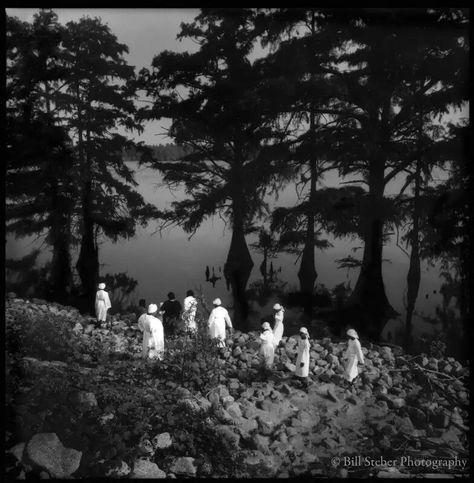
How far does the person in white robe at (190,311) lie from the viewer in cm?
662

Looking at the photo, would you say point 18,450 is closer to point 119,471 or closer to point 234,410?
point 119,471

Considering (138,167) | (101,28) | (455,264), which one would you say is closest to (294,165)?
(138,167)

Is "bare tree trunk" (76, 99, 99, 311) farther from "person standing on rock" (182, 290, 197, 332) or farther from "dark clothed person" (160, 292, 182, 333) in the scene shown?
"person standing on rock" (182, 290, 197, 332)

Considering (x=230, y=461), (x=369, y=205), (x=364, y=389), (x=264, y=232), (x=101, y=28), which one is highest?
(x=101, y=28)

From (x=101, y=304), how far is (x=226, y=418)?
3352 millimetres

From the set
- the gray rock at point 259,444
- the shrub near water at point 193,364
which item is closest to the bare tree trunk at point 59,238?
the shrub near water at point 193,364

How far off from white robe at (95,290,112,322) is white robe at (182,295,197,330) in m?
1.52

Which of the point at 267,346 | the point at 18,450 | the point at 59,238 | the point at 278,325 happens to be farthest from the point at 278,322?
the point at 59,238

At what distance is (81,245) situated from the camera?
7504mm

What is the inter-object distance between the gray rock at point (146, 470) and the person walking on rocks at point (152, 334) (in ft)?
6.46

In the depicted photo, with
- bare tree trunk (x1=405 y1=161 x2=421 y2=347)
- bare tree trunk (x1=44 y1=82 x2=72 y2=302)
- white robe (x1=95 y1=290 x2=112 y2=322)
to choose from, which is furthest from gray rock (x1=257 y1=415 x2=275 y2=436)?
bare tree trunk (x1=44 y1=82 x2=72 y2=302)

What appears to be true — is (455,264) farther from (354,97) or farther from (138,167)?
(138,167)

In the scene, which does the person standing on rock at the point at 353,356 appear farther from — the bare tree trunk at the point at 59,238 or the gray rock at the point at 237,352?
the bare tree trunk at the point at 59,238

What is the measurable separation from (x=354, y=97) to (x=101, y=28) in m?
4.62
